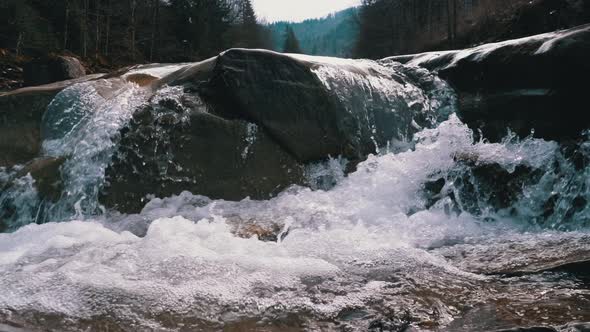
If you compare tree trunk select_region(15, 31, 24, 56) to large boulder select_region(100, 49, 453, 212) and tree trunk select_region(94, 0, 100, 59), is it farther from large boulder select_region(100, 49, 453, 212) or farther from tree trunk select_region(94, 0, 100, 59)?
large boulder select_region(100, 49, 453, 212)

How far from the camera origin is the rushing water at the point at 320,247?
2.59m

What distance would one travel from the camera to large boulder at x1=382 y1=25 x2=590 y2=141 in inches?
212

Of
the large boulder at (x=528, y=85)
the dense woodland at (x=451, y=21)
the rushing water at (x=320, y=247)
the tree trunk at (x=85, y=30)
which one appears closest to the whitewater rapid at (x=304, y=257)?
the rushing water at (x=320, y=247)

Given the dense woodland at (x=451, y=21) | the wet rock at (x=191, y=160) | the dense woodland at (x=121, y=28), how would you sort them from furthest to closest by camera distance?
the dense woodland at (x=121, y=28), the dense woodland at (x=451, y=21), the wet rock at (x=191, y=160)

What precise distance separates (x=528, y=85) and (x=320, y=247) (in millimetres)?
3832

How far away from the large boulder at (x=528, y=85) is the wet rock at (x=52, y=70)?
7.82m

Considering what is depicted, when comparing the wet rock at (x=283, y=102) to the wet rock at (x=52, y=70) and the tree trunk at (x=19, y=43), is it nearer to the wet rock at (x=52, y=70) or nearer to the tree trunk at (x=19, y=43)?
the wet rock at (x=52, y=70)

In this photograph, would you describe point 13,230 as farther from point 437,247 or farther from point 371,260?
point 437,247

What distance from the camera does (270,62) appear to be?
20.8ft

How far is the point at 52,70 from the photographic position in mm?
9984

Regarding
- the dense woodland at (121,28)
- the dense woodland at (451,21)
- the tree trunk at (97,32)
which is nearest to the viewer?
the dense woodland at (451,21)

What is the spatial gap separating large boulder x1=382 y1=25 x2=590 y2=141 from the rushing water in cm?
30

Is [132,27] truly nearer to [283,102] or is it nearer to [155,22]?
[155,22]

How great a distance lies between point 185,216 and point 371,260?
2.35 metres
